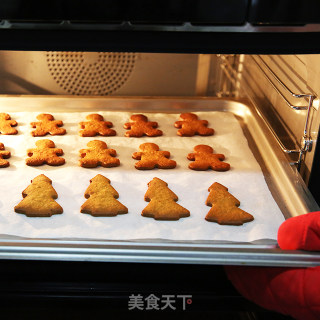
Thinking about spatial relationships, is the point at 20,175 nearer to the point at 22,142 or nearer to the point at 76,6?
the point at 22,142

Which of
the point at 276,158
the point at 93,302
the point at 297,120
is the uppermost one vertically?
the point at 297,120

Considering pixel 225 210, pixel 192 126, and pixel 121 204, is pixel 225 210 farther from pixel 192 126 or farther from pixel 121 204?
pixel 192 126

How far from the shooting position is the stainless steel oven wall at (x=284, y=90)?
1194 millimetres

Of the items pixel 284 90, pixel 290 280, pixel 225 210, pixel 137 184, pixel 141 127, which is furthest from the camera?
pixel 141 127

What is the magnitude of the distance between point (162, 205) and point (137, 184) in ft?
0.48

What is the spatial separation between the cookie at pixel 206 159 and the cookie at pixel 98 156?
0.22 metres

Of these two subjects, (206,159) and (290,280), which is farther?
(206,159)

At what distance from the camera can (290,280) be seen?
0.94 metres

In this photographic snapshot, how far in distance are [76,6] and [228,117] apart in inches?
33.2

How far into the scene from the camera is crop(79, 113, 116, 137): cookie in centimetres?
149

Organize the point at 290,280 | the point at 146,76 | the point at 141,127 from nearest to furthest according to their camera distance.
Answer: the point at 290,280 → the point at 141,127 → the point at 146,76

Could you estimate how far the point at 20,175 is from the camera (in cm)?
129

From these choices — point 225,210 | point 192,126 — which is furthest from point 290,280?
point 192,126

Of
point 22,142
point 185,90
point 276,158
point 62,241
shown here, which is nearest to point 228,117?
point 185,90
